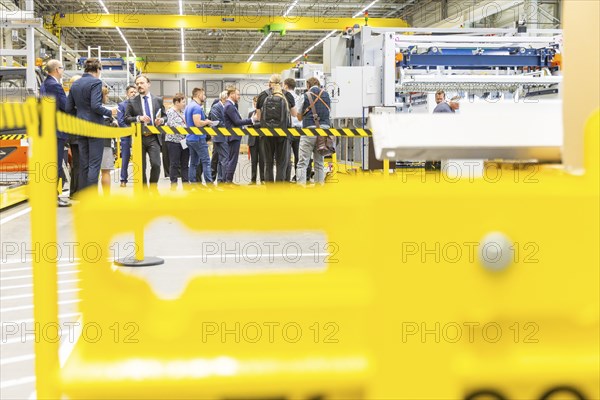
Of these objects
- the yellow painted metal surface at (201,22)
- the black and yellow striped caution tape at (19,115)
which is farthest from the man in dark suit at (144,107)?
the yellow painted metal surface at (201,22)

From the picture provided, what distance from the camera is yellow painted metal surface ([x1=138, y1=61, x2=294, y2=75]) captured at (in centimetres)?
4394

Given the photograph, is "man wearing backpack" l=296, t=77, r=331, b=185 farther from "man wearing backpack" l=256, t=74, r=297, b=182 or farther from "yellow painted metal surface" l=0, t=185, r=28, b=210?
"yellow painted metal surface" l=0, t=185, r=28, b=210

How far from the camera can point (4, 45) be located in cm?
2267

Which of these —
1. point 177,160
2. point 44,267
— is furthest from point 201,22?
point 44,267

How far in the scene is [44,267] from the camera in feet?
5.53

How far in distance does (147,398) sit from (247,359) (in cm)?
25

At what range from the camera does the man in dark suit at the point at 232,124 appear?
10961mm

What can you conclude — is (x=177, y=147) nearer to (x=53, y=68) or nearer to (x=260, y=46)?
(x=53, y=68)

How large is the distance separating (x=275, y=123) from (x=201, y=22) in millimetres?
19651

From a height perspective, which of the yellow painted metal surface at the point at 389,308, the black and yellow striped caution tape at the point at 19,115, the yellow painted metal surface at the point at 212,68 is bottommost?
the yellow painted metal surface at the point at 389,308

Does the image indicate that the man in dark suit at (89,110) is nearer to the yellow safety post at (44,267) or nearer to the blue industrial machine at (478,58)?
the blue industrial machine at (478,58)

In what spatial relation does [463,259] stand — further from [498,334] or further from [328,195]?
[328,195]

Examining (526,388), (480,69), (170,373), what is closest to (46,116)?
(170,373)

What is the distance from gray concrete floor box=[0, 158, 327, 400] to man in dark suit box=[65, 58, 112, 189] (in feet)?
2.23
